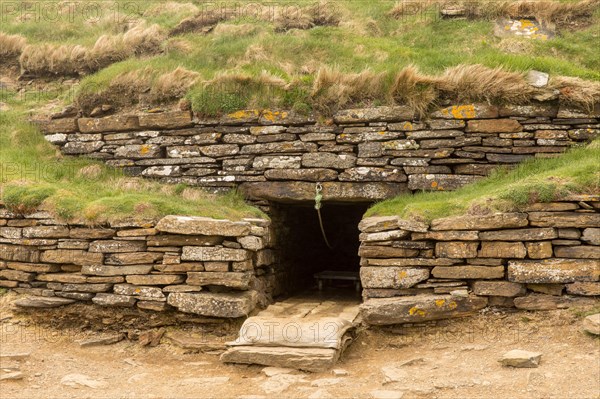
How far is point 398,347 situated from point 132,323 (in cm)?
345

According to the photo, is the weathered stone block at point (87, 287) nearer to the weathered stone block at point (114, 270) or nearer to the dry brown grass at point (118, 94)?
the weathered stone block at point (114, 270)

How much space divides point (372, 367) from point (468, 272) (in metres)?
1.69

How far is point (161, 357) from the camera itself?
24.6 feet

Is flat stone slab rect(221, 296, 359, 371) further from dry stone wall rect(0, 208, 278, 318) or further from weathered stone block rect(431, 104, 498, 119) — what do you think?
weathered stone block rect(431, 104, 498, 119)

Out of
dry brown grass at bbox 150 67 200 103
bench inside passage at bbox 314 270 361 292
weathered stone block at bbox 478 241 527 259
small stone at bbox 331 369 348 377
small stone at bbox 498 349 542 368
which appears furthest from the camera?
bench inside passage at bbox 314 270 361 292

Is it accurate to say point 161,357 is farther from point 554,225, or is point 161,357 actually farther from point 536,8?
point 536,8

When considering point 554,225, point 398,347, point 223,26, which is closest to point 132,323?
point 398,347

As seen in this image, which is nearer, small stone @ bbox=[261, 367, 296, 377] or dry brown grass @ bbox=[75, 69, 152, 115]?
small stone @ bbox=[261, 367, 296, 377]

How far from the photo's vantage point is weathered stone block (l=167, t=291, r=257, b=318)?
763cm

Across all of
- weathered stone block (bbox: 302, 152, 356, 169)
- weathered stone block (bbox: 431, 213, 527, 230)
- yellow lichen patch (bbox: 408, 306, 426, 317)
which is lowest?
yellow lichen patch (bbox: 408, 306, 426, 317)

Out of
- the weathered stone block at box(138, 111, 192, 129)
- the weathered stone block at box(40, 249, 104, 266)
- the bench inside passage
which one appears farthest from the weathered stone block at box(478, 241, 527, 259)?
the weathered stone block at box(138, 111, 192, 129)

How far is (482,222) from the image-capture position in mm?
7285

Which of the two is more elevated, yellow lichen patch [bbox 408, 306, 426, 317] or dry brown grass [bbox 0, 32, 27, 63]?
dry brown grass [bbox 0, 32, 27, 63]

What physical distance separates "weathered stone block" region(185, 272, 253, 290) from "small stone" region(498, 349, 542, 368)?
3.26 m
